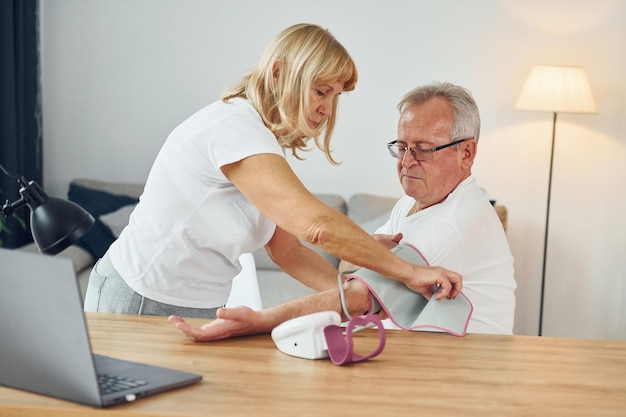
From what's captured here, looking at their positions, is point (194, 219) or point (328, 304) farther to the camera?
point (194, 219)

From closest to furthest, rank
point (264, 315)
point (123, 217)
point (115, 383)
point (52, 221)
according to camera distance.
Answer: point (115, 383)
point (52, 221)
point (264, 315)
point (123, 217)

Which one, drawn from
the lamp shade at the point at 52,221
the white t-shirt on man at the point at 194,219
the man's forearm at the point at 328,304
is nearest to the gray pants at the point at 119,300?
the white t-shirt on man at the point at 194,219

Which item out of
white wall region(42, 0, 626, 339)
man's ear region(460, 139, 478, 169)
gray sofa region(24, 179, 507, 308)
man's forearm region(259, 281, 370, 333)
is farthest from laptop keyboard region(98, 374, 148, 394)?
white wall region(42, 0, 626, 339)

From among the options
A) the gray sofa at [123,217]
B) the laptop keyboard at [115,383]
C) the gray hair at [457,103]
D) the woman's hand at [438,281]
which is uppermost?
the gray hair at [457,103]

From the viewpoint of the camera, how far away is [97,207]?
4.25 m

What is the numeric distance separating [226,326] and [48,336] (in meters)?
0.46

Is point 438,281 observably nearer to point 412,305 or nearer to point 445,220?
point 412,305

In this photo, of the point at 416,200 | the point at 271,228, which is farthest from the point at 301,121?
the point at 416,200

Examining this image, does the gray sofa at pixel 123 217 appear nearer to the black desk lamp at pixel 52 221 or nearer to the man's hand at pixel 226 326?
the man's hand at pixel 226 326

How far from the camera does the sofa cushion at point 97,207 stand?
4.11 m

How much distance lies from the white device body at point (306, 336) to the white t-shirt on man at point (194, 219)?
1.35 feet

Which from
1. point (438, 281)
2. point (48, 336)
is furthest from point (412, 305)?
point (48, 336)

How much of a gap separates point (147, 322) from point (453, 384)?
631 mm

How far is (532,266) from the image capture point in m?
4.61
